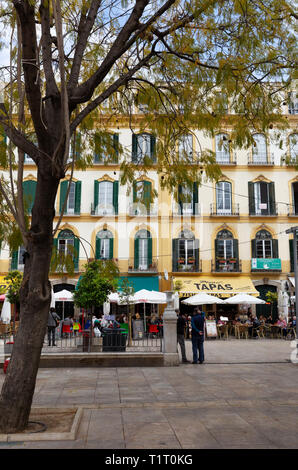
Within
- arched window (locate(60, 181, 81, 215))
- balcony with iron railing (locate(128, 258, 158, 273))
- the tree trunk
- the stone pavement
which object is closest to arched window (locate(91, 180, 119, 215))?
arched window (locate(60, 181, 81, 215))

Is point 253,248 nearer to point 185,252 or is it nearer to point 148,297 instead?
point 185,252

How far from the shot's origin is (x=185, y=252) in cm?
2759

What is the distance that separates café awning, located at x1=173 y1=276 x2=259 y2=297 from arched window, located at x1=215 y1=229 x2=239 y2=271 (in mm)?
1025

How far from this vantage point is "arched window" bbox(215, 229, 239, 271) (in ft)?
89.9

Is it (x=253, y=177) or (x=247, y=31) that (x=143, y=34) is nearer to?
(x=247, y=31)

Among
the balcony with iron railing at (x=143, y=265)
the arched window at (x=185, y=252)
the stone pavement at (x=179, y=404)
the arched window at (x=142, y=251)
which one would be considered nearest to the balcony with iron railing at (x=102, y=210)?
the arched window at (x=142, y=251)

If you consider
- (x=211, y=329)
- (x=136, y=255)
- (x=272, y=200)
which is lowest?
(x=211, y=329)

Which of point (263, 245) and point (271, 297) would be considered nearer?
point (271, 297)

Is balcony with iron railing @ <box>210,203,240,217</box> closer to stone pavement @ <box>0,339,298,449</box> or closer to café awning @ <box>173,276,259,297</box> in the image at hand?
café awning @ <box>173,276,259,297</box>

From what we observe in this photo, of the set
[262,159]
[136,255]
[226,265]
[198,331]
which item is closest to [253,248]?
[226,265]

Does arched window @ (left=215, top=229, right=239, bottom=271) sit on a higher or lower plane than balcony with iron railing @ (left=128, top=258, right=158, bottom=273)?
higher

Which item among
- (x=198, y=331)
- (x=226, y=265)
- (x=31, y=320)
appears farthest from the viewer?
(x=226, y=265)

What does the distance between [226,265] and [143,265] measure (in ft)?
17.3
